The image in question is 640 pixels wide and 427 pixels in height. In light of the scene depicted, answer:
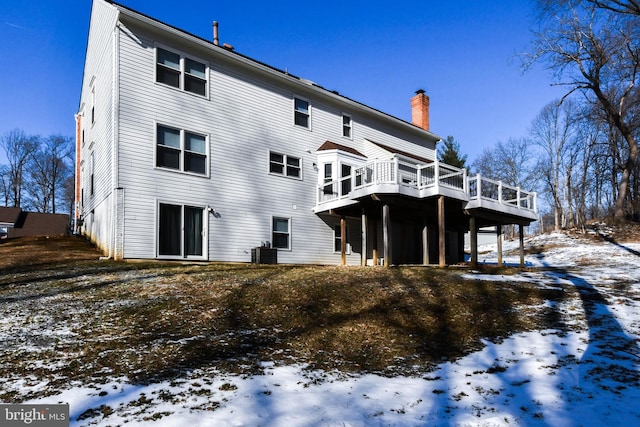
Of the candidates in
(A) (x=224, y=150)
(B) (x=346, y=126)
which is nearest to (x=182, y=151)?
(A) (x=224, y=150)

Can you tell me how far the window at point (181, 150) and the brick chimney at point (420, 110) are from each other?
45.2 ft

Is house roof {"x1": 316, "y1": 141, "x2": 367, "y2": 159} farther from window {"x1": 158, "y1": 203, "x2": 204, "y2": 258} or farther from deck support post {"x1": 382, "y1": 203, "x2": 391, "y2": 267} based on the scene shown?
window {"x1": 158, "y1": 203, "x2": 204, "y2": 258}

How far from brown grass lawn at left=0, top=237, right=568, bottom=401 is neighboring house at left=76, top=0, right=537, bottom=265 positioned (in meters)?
2.94

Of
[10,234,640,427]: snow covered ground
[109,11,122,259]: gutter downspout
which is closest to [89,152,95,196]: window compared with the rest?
[109,11,122,259]: gutter downspout

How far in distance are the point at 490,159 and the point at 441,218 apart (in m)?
36.7

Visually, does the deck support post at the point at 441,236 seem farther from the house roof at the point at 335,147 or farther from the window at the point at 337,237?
the house roof at the point at 335,147

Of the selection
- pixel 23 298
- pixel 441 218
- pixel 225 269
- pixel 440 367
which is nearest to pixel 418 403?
pixel 440 367

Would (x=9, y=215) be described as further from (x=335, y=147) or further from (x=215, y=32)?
(x=335, y=147)

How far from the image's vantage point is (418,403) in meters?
4.18

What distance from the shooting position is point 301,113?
57.9 feet

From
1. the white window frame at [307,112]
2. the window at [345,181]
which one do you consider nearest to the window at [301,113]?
the white window frame at [307,112]

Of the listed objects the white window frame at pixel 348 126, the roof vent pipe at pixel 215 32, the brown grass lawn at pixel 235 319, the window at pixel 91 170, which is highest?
the roof vent pipe at pixel 215 32

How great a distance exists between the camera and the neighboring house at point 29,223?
3256 centimetres

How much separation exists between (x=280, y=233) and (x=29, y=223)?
1101 inches
